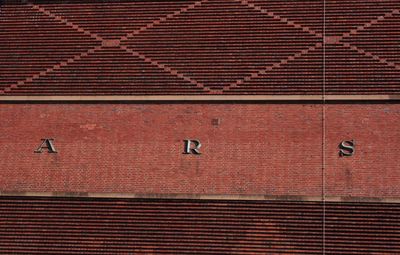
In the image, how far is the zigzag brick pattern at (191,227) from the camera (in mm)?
14086

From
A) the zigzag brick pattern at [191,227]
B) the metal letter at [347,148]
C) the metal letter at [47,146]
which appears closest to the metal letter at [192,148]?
the zigzag brick pattern at [191,227]

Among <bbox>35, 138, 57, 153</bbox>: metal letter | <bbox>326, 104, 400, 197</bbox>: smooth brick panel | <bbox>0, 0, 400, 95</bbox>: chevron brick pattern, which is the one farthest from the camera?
<bbox>35, 138, 57, 153</bbox>: metal letter

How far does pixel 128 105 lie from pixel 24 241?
4995 millimetres

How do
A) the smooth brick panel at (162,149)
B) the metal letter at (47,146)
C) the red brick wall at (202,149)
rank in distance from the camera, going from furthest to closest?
the metal letter at (47,146), the smooth brick panel at (162,149), the red brick wall at (202,149)

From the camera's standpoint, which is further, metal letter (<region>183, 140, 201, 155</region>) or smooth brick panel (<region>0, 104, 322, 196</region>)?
metal letter (<region>183, 140, 201, 155</region>)

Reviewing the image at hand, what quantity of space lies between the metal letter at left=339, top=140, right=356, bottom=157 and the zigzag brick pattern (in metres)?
1.42

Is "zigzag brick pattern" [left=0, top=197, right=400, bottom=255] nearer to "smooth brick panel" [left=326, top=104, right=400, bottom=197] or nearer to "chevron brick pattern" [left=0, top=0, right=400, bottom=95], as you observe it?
"smooth brick panel" [left=326, top=104, right=400, bottom=197]

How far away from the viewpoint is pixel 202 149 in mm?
14898

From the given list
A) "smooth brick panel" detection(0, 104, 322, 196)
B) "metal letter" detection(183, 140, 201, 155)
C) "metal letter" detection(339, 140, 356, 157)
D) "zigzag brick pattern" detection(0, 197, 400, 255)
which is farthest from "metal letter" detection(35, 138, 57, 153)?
"metal letter" detection(339, 140, 356, 157)

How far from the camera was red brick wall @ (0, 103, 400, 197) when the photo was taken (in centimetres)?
1439

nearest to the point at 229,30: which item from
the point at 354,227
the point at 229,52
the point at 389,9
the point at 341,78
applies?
the point at 229,52

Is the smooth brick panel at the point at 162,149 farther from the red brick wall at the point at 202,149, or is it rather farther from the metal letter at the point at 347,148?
the metal letter at the point at 347,148

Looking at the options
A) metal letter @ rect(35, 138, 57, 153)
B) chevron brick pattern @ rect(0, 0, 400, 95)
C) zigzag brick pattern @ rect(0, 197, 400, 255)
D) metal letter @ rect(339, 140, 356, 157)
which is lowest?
zigzag brick pattern @ rect(0, 197, 400, 255)

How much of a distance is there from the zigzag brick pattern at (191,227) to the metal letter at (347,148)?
142 centimetres
